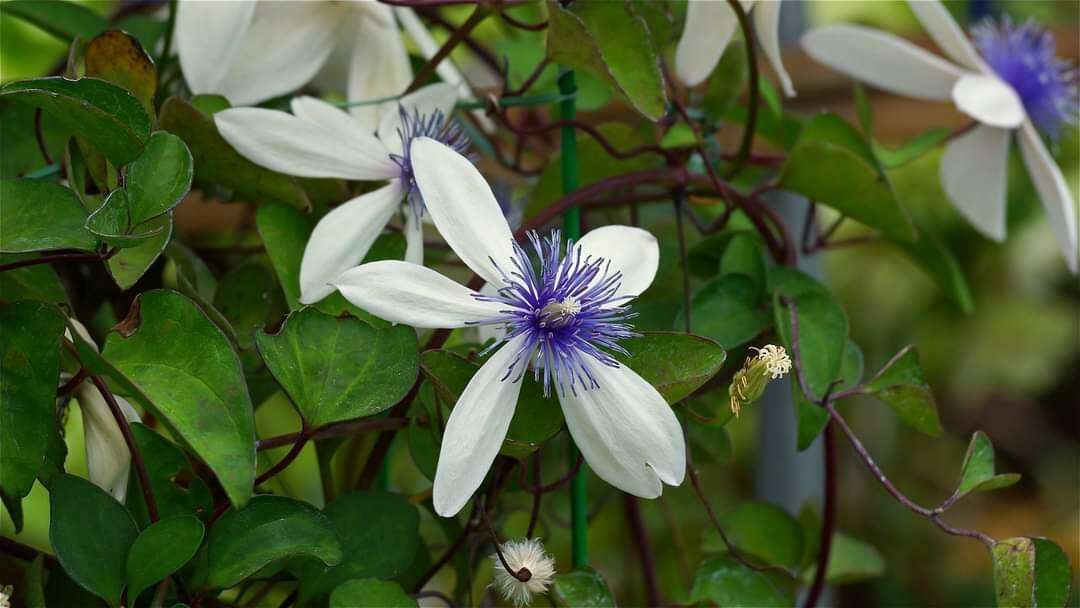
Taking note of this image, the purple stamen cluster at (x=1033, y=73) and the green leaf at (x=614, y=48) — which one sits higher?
the purple stamen cluster at (x=1033, y=73)

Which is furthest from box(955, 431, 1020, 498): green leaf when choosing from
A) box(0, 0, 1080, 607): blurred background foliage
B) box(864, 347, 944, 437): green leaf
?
box(0, 0, 1080, 607): blurred background foliage

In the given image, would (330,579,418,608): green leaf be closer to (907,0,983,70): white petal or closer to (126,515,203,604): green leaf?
(126,515,203,604): green leaf

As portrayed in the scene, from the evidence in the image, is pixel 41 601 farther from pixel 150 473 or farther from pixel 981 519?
pixel 981 519

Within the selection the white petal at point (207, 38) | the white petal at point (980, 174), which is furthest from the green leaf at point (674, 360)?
the white petal at point (980, 174)

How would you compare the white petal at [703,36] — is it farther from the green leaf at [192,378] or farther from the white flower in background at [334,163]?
the green leaf at [192,378]

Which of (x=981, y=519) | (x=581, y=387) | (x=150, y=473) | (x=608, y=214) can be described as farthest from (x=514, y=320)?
(x=981, y=519)

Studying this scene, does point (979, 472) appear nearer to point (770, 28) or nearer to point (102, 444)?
point (770, 28)

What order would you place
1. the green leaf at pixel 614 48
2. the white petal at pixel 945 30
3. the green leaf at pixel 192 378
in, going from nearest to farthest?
1. the green leaf at pixel 192 378
2. the green leaf at pixel 614 48
3. the white petal at pixel 945 30
